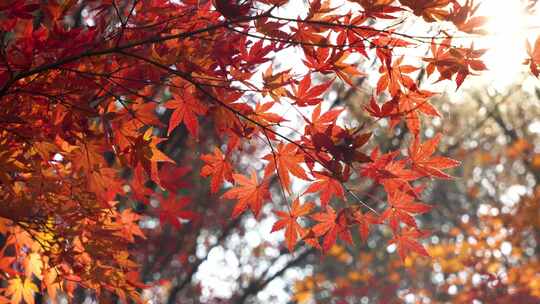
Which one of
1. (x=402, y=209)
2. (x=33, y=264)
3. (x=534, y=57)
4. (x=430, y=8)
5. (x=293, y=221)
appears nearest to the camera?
(x=430, y=8)

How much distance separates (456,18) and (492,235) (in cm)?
716

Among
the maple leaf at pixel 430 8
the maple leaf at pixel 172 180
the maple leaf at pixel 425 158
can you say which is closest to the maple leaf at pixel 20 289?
the maple leaf at pixel 172 180

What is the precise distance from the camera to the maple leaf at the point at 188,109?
1.53 meters

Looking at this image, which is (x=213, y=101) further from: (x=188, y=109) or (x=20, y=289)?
(x=20, y=289)

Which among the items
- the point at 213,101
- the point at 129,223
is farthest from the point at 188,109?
the point at 129,223

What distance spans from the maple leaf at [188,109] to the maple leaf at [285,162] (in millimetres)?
226

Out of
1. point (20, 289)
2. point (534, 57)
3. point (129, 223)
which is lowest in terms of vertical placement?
point (20, 289)

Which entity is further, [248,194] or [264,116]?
[248,194]

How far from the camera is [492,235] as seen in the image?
7.72 meters

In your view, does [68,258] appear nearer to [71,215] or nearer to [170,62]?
[71,215]

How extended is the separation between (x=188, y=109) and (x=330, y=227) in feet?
1.86

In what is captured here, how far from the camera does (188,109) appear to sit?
1.57m

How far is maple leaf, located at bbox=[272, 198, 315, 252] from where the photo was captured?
1725 mm

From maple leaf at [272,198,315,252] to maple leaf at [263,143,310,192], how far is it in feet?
0.49
